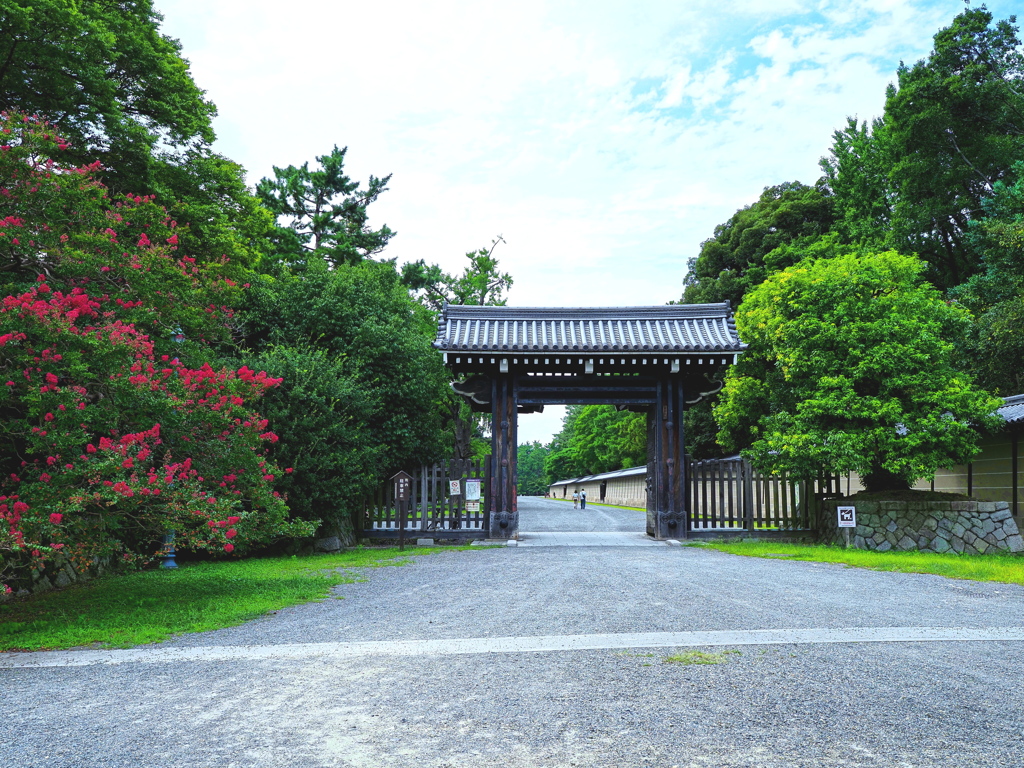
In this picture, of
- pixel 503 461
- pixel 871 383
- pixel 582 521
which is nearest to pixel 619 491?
pixel 582 521

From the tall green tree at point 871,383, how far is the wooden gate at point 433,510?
6.51m

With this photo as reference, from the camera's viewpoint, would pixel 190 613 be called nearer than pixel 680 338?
Yes

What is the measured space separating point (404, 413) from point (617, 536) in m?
6.14

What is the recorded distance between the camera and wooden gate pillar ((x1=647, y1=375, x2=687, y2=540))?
15000mm

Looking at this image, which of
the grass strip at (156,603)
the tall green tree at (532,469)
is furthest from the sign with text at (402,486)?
the tall green tree at (532,469)

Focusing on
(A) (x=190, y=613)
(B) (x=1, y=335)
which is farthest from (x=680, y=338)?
(B) (x=1, y=335)

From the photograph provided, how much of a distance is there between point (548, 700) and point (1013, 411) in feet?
46.6

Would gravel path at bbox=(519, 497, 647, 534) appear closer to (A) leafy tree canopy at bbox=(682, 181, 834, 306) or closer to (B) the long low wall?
(B) the long low wall

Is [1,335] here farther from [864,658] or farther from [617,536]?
[617,536]

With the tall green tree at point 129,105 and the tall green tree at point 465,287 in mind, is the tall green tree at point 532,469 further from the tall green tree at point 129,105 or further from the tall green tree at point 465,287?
the tall green tree at point 129,105

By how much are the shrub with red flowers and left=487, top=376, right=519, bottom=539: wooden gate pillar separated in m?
7.12

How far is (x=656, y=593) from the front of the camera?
7402 millimetres

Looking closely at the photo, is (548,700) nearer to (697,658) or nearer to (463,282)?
(697,658)

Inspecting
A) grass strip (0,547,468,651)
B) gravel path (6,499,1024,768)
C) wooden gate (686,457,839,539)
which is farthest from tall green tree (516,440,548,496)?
gravel path (6,499,1024,768)
